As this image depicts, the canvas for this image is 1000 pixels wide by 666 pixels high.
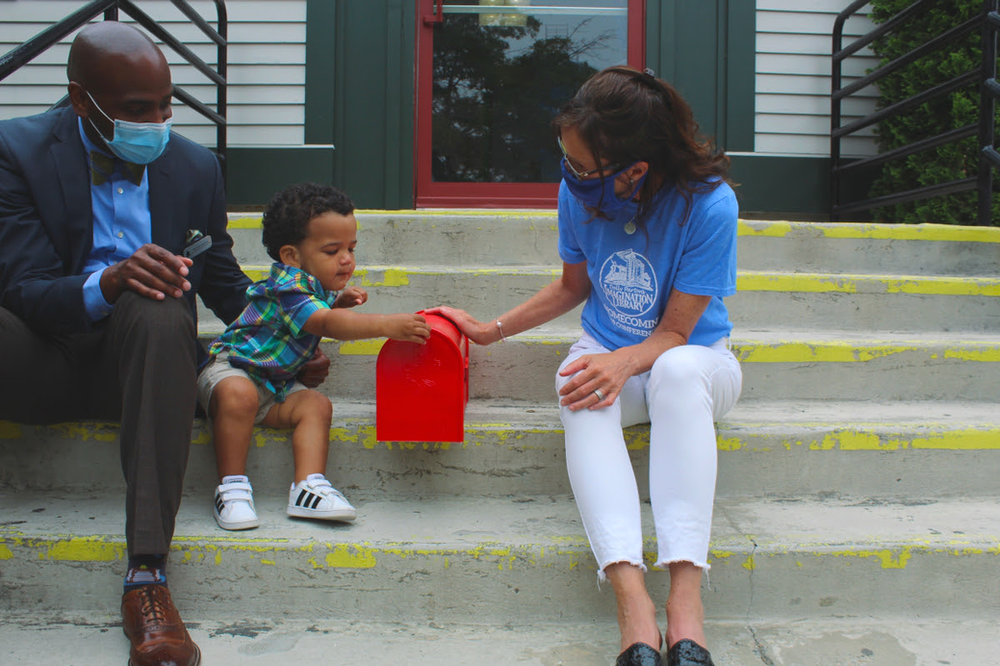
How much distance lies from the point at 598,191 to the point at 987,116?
98.6 inches

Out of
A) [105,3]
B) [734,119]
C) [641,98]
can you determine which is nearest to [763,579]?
[641,98]

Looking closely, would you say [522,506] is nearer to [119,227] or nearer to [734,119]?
[119,227]

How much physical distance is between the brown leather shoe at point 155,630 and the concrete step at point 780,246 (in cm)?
160

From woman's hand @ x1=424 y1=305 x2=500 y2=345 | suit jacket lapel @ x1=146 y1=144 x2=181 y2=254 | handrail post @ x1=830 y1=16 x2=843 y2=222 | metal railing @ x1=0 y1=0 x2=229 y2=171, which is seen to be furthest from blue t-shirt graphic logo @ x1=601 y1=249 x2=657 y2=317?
handrail post @ x1=830 y1=16 x2=843 y2=222

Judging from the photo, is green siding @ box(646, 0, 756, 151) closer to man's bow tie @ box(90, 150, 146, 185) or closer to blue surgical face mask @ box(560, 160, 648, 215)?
blue surgical face mask @ box(560, 160, 648, 215)

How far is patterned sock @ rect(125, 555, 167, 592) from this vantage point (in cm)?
148

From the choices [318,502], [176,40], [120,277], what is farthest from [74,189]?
[176,40]

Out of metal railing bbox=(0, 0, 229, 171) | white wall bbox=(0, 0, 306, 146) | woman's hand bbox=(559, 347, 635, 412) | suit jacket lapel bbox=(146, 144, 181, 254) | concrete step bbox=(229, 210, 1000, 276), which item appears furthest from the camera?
white wall bbox=(0, 0, 306, 146)

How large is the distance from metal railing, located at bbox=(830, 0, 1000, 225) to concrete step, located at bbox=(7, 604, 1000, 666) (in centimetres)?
228

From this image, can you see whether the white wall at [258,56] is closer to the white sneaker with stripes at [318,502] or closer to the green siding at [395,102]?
the green siding at [395,102]

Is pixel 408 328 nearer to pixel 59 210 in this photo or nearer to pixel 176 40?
pixel 59 210

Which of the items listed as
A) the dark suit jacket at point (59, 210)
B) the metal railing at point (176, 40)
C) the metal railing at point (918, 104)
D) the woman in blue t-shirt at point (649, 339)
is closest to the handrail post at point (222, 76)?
the metal railing at point (176, 40)

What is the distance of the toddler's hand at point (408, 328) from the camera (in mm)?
1657

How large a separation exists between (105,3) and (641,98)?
2218mm
